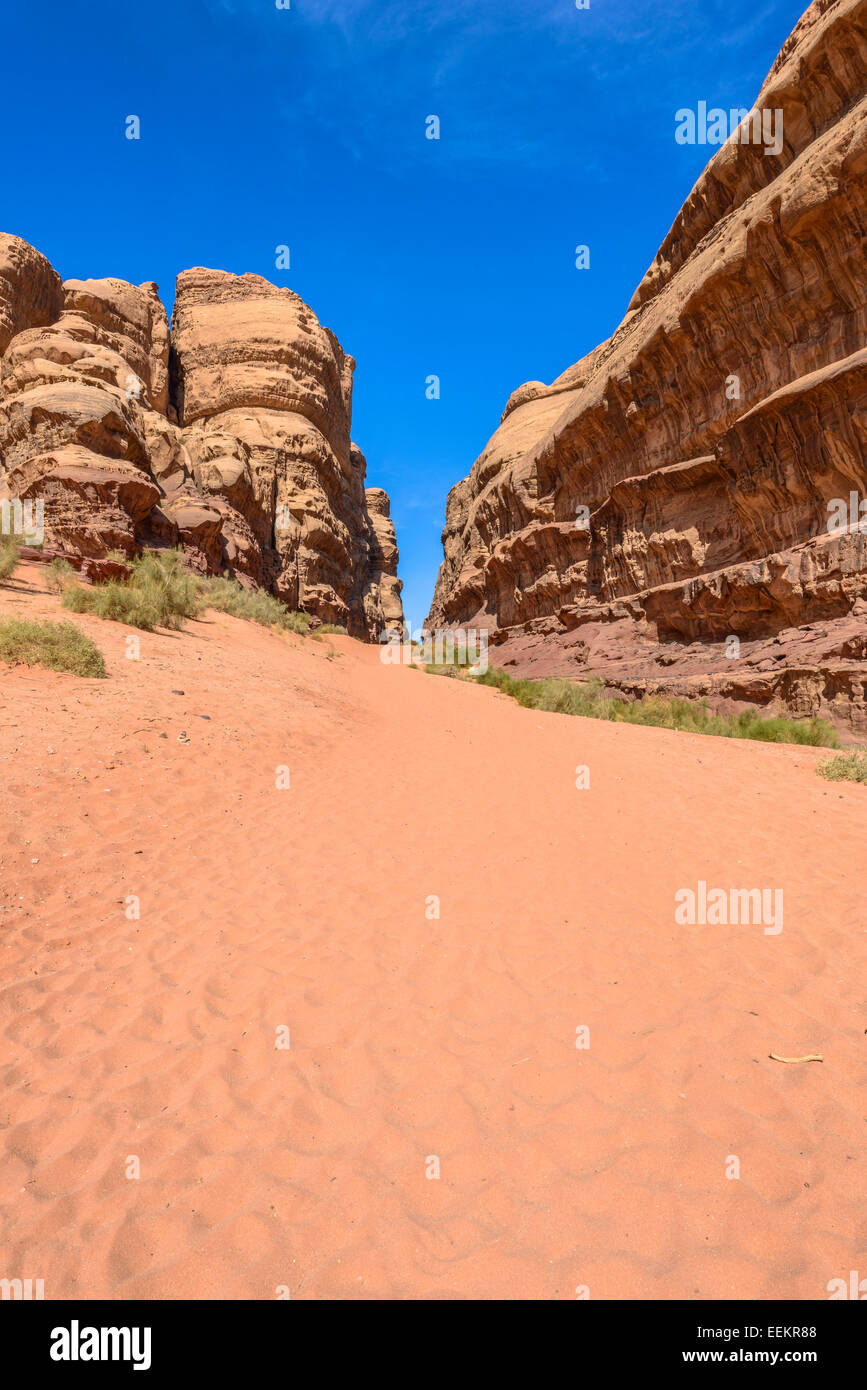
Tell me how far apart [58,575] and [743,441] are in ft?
63.9

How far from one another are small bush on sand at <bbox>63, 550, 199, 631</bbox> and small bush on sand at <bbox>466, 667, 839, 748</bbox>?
33.3 ft

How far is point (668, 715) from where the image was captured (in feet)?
48.2

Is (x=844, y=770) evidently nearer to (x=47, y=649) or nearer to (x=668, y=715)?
(x=668, y=715)

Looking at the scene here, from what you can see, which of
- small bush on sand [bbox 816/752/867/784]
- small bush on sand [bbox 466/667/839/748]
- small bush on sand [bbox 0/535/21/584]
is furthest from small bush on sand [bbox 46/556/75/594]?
small bush on sand [bbox 816/752/867/784]

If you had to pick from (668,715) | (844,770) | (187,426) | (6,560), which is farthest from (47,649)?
(187,426)

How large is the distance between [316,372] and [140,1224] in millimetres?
40342

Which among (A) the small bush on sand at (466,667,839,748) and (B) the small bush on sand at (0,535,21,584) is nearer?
(B) the small bush on sand at (0,535,21,584)

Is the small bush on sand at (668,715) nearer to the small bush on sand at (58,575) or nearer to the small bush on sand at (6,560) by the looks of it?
the small bush on sand at (58,575)

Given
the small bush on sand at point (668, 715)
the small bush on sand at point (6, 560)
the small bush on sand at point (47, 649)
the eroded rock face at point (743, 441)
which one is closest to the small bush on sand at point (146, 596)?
the small bush on sand at point (6, 560)

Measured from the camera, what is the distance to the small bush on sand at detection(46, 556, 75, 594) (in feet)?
42.4

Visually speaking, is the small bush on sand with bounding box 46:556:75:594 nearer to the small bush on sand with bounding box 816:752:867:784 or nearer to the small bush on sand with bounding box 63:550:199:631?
the small bush on sand with bounding box 63:550:199:631

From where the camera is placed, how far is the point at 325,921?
4270mm

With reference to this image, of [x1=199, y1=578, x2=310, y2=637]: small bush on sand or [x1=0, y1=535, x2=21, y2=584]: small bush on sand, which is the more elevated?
[x1=199, y1=578, x2=310, y2=637]: small bush on sand
